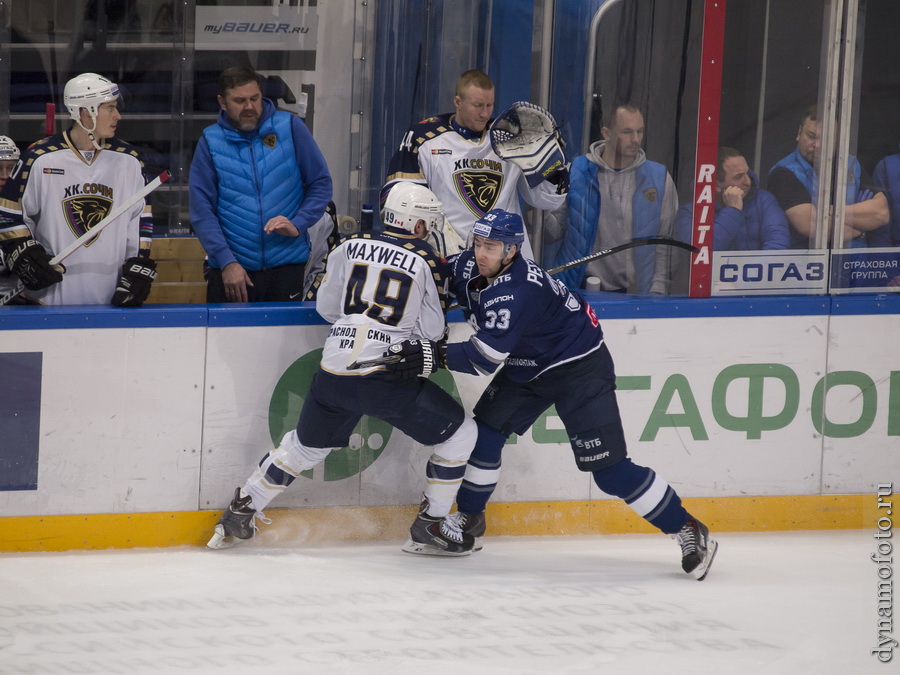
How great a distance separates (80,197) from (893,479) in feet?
10.3

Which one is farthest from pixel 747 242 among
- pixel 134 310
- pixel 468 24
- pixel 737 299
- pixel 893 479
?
pixel 134 310

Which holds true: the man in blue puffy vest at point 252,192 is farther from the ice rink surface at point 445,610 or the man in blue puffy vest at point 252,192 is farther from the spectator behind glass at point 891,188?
the spectator behind glass at point 891,188

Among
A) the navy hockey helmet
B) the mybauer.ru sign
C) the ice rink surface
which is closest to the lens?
the ice rink surface

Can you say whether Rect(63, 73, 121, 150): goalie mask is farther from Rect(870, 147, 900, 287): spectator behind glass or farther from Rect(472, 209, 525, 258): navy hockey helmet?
Rect(870, 147, 900, 287): spectator behind glass

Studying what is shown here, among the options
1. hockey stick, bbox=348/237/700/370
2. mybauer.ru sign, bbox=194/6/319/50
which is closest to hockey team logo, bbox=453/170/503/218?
hockey stick, bbox=348/237/700/370

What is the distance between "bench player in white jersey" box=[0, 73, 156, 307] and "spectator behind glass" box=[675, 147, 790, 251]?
79.5 inches

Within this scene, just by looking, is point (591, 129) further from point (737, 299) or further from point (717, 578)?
point (717, 578)

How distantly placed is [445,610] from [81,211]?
1.88 m

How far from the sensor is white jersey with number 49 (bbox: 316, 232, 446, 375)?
3689mm

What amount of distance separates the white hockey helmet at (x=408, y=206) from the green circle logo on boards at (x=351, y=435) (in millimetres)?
609

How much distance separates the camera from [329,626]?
3.32m

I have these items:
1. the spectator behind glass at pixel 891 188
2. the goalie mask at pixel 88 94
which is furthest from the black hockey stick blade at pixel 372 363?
the spectator behind glass at pixel 891 188

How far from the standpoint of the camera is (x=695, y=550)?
3789 millimetres

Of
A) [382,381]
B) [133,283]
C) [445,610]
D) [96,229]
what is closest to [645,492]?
[445,610]
